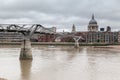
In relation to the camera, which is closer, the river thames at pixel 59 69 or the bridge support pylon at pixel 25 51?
the river thames at pixel 59 69

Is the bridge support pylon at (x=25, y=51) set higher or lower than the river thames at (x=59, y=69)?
higher

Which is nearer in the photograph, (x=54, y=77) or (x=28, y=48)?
(x=54, y=77)

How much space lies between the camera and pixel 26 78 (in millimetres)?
36500

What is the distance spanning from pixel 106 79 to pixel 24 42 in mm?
29209

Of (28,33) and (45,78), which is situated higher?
(28,33)

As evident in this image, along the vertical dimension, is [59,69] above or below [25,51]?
below

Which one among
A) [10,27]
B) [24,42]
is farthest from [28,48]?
[10,27]

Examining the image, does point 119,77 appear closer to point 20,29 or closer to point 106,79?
point 106,79

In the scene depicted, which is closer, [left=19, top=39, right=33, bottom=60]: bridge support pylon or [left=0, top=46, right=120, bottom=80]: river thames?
[left=0, top=46, right=120, bottom=80]: river thames

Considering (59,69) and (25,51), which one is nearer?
(59,69)

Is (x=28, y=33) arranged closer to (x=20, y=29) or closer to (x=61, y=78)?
(x=20, y=29)

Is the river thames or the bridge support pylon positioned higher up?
the bridge support pylon

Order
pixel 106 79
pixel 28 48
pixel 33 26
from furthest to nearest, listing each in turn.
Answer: pixel 33 26
pixel 28 48
pixel 106 79

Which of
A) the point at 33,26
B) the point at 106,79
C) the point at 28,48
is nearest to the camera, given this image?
the point at 106,79
